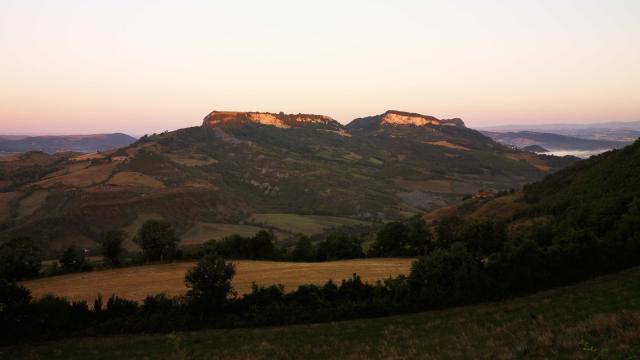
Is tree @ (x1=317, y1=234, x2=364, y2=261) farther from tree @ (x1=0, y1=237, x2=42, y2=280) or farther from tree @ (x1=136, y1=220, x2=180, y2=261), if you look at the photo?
tree @ (x1=0, y1=237, x2=42, y2=280)

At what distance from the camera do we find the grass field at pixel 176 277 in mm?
65938

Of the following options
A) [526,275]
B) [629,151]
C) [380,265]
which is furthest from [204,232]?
[526,275]

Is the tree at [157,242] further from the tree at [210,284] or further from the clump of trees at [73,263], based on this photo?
the tree at [210,284]

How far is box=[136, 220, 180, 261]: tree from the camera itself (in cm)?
9012

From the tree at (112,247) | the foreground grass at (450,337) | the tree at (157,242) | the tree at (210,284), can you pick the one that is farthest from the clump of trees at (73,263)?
the foreground grass at (450,337)

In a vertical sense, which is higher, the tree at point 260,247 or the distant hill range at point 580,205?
the distant hill range at point 580,205

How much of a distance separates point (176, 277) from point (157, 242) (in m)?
17.4

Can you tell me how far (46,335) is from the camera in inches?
1592

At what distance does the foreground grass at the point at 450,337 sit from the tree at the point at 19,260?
48.4 meters

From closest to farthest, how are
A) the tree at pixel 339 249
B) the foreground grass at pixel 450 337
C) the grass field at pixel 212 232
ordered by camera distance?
the foreground grass at pixel 450 337 → the tree at pixel 339 249 → the grass field at pixel 212 232

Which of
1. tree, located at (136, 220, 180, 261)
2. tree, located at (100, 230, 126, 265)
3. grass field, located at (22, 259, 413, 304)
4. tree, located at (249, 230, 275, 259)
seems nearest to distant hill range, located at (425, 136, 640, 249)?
grass field, located at (22, 259, 413, 304)

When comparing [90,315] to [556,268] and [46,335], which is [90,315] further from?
[556,268]

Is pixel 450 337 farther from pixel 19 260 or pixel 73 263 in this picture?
pixel 19 260

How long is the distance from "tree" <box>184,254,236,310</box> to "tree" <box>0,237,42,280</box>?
4835 cm
